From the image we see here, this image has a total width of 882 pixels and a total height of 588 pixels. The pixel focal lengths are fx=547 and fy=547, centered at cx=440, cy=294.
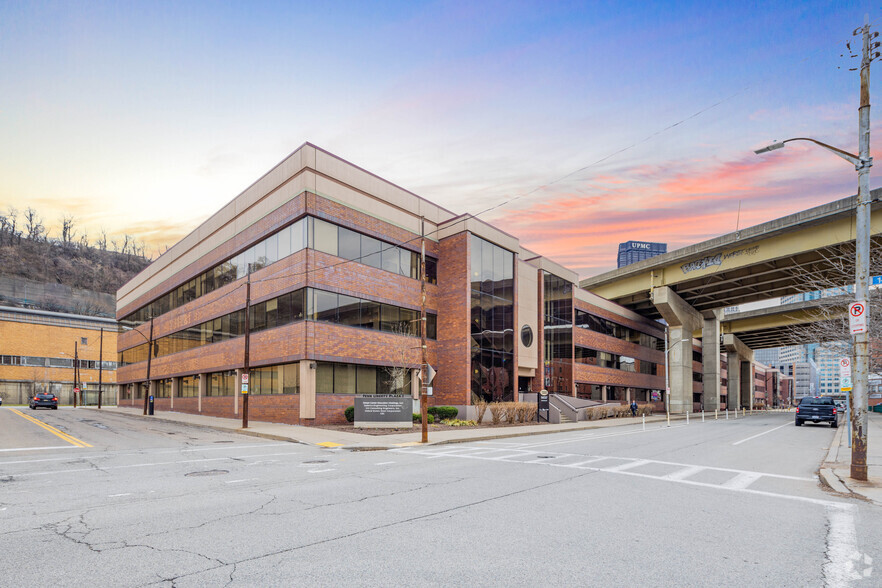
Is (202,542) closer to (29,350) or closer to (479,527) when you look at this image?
(479,527)

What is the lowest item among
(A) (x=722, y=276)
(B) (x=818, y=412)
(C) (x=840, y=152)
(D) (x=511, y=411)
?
(B) (x=818, y=412)

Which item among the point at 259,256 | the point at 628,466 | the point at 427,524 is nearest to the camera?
the point at 427,524

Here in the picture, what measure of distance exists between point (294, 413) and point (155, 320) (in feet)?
108

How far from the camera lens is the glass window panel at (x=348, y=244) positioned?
3041cm

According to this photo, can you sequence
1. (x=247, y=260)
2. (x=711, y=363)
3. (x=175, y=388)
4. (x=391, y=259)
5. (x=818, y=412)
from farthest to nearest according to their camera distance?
1. (x=711, y=363)
2. (x=175, y=388)
3. (x=247, y=260)
4. (x=818, y=412)
5. (x=391, y=259)

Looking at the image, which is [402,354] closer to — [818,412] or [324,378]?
[324,378]

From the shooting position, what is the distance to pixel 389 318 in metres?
33.2

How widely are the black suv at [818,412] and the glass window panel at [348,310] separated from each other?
29.7 metres

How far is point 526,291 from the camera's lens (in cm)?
4294

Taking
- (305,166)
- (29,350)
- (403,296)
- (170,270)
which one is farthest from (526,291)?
(29,350)

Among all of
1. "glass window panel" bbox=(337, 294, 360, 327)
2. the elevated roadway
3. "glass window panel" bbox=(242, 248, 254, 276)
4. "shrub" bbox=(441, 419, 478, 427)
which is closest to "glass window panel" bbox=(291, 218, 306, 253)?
"glass window panel" bbox=(337, 294, 360, 327)

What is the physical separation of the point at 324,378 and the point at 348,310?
13.1 ft

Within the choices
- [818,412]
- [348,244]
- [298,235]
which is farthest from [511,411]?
[818,412]

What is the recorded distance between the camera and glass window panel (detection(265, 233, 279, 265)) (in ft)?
105
